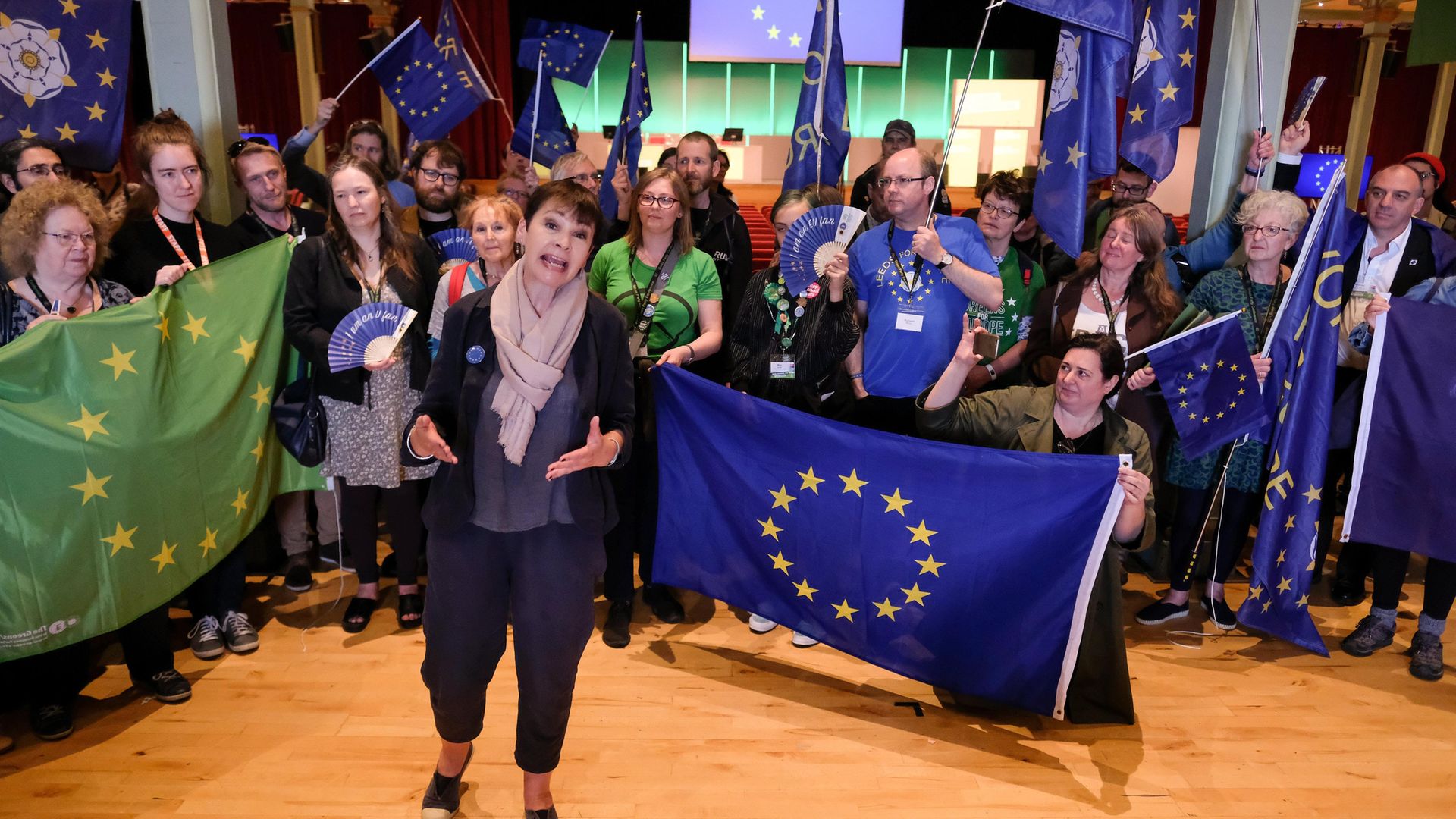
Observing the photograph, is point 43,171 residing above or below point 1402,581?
above

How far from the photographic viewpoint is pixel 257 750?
2871 mm

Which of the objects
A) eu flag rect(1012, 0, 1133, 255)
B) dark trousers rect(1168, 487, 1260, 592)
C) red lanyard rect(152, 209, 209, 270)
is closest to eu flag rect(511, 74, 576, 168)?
red lanyard rect(152, 209, 209, 270)

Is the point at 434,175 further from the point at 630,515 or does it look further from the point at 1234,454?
the point at 1234,454

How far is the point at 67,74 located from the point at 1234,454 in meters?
4.71

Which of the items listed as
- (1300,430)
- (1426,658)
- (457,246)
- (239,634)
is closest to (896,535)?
(1300,430)

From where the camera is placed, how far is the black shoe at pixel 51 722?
9.52ft

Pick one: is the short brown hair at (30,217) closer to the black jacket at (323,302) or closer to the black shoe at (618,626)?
the black jacket at (323,302)

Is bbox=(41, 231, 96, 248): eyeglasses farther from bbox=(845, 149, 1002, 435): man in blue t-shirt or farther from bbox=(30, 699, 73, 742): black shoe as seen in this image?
bbox=(845, 149, 1002, 435): man in blue t-shirt

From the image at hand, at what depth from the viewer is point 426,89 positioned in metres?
4.82

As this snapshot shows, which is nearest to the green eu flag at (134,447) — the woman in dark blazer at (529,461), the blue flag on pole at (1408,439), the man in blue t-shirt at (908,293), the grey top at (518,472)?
the woman in dark blazer at (529,461)

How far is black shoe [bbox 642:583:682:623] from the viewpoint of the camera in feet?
12.4

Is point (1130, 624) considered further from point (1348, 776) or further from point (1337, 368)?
point (1337, 368)

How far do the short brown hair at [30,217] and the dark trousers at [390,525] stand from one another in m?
1.21

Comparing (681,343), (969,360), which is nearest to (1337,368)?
(969,360)
